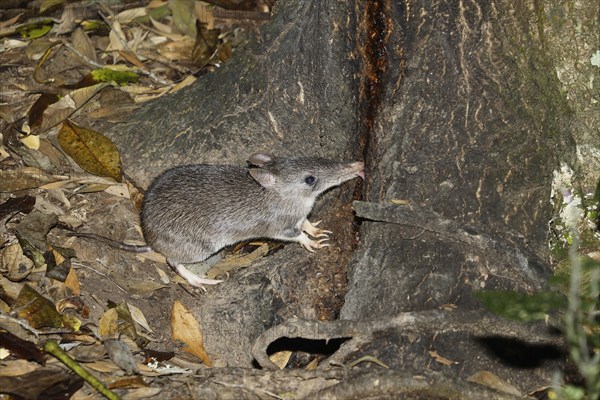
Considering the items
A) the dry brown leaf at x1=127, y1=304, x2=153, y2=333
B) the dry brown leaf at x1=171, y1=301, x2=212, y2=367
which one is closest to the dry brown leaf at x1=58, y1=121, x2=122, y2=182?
the dry brown leaf at x1=127, y1=304, x2=153, y2=333

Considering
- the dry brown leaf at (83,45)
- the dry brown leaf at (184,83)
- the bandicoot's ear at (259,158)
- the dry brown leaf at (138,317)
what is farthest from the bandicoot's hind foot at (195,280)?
the dry brown leaf at (83,45)

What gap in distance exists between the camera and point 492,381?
401 centimetres

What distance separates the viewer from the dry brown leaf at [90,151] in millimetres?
6031

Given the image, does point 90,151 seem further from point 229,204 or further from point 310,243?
point 310,243

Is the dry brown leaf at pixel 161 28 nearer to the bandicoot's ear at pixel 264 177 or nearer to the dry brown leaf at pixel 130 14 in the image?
the dry brown leaf at pixel 130 14

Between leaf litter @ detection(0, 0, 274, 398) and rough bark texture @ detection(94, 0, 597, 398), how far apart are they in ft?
1.81

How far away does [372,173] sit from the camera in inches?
205

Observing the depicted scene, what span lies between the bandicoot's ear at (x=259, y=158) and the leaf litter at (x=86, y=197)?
35.4 inches

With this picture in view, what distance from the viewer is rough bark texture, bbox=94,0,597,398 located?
14.1 feet

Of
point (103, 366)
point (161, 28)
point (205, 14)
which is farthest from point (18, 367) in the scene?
point (205, 14)

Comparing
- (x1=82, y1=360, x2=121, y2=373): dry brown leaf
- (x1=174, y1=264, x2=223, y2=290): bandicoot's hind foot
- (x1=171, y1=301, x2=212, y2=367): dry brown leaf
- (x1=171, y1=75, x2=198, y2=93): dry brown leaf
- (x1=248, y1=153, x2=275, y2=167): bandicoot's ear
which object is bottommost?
(x1=171, y1=301, x2=212, y2=367): dry brown leaf

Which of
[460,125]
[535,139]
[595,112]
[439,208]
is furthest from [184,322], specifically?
[595,112]

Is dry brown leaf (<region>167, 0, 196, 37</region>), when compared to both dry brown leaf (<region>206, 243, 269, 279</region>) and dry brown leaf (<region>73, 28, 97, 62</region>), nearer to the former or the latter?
dry brown leaf (<region>73, 28, 97, 62</region>)

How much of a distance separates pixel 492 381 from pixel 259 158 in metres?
2.48
